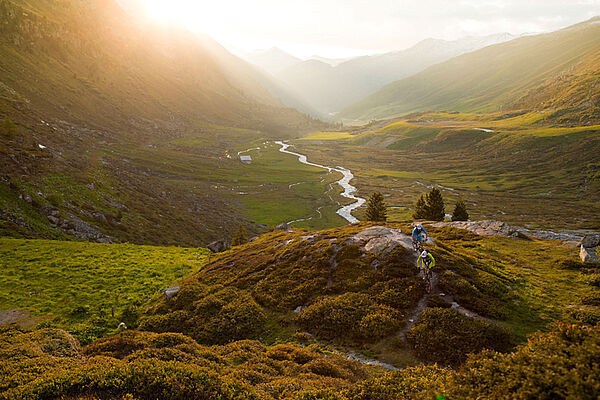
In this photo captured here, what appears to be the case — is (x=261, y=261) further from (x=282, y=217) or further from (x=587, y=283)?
(x=282, y=217)

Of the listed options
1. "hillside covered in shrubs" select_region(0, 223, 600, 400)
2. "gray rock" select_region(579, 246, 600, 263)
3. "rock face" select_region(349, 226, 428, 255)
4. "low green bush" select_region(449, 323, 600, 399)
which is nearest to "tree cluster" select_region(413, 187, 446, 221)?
"hillside covered in shrubs" select_region(0, 223, 600, 400)

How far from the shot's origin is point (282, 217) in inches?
6029

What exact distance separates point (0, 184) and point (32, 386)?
72.9 meters

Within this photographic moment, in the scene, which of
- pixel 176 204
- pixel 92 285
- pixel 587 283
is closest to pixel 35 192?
pixel 92 285

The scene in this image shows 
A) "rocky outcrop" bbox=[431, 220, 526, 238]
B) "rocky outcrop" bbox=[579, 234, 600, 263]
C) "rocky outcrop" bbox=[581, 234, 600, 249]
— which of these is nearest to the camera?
"rocky outcrop" bbox=[579, 234, 600, 263]

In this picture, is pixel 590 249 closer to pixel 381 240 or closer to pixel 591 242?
pixel 591 242

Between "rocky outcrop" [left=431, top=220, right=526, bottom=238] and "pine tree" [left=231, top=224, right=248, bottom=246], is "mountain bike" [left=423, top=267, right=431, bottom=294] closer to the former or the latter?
"rocky outcrop" [left=431, top=220, right=526, bottom=238]

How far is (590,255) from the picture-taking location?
33906 mm

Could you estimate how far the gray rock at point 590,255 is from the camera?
33.5 m

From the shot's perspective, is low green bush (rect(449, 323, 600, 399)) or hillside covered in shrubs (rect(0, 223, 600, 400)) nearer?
low green bush (rect(449, 323, 600, 399))

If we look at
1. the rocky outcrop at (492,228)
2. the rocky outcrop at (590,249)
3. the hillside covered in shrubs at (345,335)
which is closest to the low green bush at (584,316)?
the hillside covered in shrubs at (345,335)

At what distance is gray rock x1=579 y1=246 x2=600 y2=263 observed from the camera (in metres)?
33.5

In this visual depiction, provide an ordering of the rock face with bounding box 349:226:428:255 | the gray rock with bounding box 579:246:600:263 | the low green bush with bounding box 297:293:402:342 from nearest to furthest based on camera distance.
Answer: the low green bush with bounding box 297:293:402:342 < the rock face with bounding box 349:226:428:255 < the gray rock with bounding box 579:246:600:263

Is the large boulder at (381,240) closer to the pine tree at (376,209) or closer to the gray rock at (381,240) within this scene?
→ the gray rock at (381,240)
